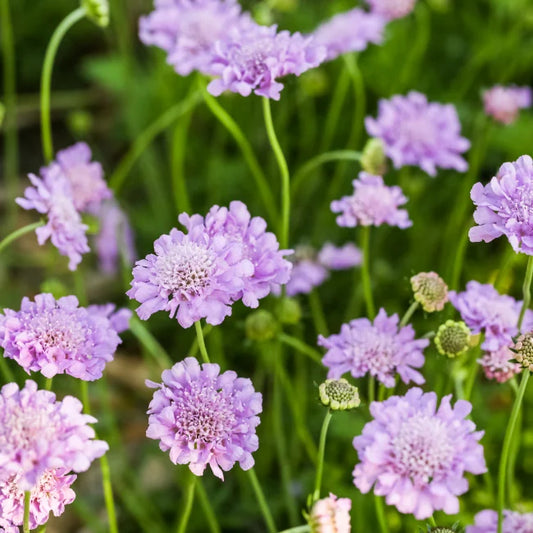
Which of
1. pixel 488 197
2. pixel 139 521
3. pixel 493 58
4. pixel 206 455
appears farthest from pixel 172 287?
pixel 493 58

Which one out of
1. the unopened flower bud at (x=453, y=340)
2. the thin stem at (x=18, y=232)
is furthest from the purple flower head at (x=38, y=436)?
the unopened flower bud at (x=453, y=340)

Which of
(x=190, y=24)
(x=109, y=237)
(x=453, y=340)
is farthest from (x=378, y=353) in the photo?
(x=109, y=237)

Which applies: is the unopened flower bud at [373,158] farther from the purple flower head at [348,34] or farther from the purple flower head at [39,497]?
the purple flower head at [39,497]

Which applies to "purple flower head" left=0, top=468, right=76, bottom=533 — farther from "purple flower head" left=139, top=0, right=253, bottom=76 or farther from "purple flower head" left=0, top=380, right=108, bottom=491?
"purple flower head" left=139, top=0, right=253, bottom=76

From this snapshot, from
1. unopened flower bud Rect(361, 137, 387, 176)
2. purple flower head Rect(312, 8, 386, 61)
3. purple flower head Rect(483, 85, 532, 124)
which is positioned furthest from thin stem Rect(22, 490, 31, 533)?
purple flower head Rect(483, 85, 532, 124)

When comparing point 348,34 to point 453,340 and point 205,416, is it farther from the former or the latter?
point 205,416

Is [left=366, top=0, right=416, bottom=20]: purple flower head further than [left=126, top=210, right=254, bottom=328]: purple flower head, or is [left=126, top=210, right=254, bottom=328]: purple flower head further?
[left=366, top=0, right=416, bottom=20]: purple flower head

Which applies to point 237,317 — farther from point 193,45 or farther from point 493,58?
point 493,58
